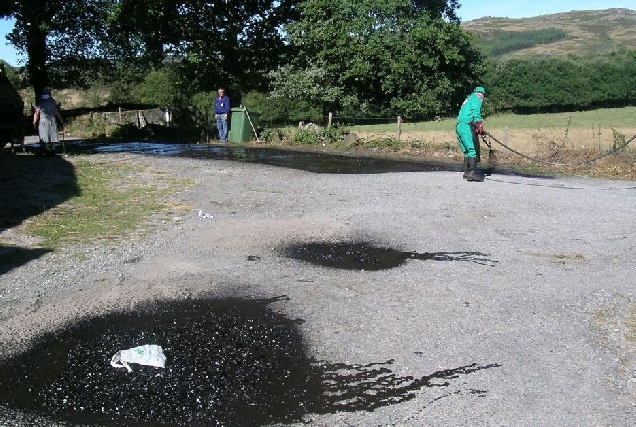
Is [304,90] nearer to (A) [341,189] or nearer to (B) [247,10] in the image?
(B) [247,10]

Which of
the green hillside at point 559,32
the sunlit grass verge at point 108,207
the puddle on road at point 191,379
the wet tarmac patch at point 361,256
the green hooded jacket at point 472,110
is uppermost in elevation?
the green hillside at point 559,32

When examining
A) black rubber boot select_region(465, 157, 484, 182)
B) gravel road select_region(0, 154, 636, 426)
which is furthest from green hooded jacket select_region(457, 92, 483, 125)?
gravel road select_region(0, 154, 636, 426)

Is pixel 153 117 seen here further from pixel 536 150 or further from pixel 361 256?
pixel 361 256

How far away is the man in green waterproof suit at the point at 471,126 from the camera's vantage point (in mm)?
12648

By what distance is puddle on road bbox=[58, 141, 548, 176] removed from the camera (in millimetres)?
14945

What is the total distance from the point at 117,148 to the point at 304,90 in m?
11.2

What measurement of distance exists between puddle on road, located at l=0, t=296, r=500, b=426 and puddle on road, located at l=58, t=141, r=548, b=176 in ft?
30.5

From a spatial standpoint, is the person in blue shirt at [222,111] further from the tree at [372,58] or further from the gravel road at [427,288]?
the gravel road at [427,288]

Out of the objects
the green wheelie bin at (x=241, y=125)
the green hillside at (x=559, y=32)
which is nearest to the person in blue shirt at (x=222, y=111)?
the green wheelie bin at (x=241, y=125)

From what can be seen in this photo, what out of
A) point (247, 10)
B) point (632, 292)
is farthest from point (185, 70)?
point (632, 292)

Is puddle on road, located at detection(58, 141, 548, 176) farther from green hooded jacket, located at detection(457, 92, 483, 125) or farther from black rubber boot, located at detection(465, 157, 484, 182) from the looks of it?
green hooded jacket, located at detection(457, 92, 483, 125)

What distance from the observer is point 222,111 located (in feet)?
68.3

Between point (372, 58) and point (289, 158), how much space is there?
12.8 m

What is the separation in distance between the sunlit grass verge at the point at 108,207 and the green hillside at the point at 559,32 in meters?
117
